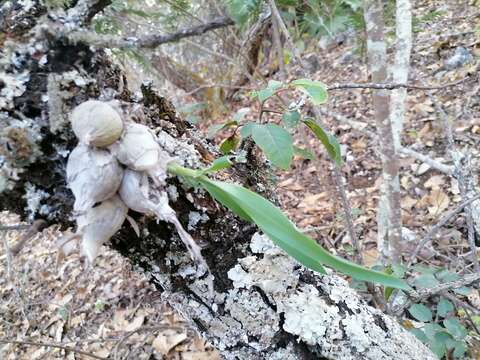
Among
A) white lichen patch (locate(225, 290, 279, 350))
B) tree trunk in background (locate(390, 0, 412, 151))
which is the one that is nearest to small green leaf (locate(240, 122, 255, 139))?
white lichen patch (locate(225, 290, 279, 350))

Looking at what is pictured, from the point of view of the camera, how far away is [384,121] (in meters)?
1.17

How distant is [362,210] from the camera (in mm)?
1823

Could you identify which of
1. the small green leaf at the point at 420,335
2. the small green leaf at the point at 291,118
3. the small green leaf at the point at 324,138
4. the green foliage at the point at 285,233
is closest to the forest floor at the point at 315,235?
the small green leaf at the point at 420,335

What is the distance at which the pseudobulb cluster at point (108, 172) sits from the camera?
42 centimetres

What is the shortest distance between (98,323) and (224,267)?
47.5 inches

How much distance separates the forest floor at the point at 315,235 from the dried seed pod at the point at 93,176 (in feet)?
2.78

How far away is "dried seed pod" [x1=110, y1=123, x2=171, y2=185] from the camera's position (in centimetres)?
43

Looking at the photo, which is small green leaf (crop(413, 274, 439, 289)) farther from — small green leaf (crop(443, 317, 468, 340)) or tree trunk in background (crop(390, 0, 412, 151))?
tree trunk in background (crop(390, 0, 412, 151))

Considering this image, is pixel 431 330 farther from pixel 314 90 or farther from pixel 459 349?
pixel 314 90

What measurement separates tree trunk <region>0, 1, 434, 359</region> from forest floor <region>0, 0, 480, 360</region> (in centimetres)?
48

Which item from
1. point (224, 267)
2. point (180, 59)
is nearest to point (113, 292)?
point (224, 267)

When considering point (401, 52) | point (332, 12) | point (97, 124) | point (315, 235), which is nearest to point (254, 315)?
point (97, 124)

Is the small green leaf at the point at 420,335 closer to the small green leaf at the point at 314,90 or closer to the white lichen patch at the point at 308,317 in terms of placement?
the white lichen patch at the point at 308,317

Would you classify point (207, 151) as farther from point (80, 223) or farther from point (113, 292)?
point (113, 292)
